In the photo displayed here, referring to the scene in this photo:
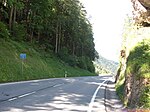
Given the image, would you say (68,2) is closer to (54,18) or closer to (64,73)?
(54,18)

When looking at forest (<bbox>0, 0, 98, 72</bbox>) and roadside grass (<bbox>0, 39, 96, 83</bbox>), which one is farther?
forest (<bbox>0, 0, 98, 72</bbox>)

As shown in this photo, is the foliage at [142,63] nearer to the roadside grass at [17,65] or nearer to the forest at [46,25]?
the roadside grass at [17,65]

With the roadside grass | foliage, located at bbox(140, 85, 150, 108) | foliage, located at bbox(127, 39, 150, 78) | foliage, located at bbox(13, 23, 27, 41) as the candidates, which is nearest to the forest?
foliage, located at bbox(13, 23, 27, 41)

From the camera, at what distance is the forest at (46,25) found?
145 feet

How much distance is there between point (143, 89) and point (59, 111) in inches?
122

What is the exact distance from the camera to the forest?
4406 centimetres

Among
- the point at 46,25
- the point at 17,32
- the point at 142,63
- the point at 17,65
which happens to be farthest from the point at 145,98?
the point at 46,25

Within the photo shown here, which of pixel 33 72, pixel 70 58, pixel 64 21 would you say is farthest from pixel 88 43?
pixel 33 72

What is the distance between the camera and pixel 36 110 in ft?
36.9

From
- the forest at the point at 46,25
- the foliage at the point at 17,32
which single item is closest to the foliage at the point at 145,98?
the forest at the point at 46,25

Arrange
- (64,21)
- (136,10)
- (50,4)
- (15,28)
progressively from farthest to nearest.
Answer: (64,21), (50,4), (15,28), (136,10)

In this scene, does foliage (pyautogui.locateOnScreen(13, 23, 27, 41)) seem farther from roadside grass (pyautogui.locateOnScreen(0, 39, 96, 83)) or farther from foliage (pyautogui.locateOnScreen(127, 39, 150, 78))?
foliage (pyautogui.locateOnScreen(127, 39, 150, 78))

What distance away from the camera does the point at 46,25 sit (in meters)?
57.7

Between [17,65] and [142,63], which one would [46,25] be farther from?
[142,63]
